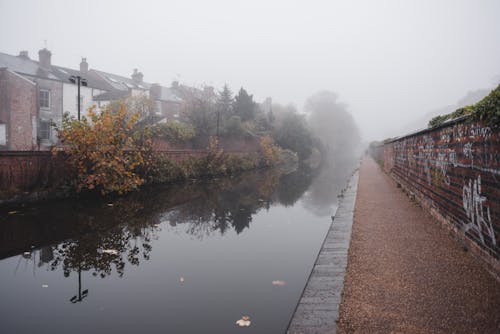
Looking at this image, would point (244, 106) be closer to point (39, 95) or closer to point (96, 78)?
point (96, 78)

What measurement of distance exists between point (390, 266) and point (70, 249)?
4.70m

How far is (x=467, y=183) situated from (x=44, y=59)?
36.3 m

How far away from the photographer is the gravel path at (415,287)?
2.76 meters

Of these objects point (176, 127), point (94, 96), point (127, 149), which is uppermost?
point (94, 96)

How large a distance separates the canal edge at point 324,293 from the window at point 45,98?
3065 centimetres

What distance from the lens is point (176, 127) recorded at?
23.7 m

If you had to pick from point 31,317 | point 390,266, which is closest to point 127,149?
point 31,317

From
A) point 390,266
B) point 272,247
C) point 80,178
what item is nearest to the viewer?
point 390,266

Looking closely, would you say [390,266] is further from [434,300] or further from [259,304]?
[259,304]

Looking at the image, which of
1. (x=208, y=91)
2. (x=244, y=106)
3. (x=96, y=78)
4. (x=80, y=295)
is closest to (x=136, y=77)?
(x=96, y=78)

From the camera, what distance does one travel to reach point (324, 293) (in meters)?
3.35

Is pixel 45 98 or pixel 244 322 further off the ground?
pixel 45 98

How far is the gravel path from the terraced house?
21.1 m

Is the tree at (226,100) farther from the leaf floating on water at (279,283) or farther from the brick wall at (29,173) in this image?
the leaf floating on water at (279,283)
